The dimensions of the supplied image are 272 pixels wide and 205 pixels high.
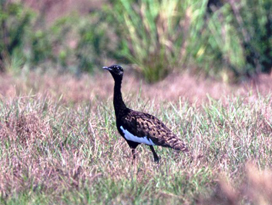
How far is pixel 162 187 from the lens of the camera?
4820 mm

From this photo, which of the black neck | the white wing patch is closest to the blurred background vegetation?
the black neck

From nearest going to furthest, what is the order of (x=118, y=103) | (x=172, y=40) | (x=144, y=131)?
(x=144, y=131) → (x=118, y=103) → (x=172, y=40)

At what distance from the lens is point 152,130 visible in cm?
547

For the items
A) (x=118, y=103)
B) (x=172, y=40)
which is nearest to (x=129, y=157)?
(x=118, y=103)

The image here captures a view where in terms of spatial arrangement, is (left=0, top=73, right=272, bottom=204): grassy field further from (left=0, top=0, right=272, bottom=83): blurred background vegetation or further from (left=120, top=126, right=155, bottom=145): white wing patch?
(left=0, top=0, right=272, bottom=83): blurred background vegetation

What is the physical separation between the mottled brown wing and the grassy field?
0.16m

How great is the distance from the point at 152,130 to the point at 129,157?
387 mm

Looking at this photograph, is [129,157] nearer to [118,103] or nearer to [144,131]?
[144,131]

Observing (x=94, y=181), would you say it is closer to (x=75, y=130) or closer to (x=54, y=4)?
(x=75, y=130)

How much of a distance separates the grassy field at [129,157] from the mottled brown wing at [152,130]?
16 centimetres

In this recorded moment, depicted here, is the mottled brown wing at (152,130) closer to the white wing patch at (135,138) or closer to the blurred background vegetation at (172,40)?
the white wing patch at (135,138)

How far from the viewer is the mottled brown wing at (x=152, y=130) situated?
531 cm

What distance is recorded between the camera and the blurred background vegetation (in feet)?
36.7

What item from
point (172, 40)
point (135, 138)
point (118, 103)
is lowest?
point (135, 138)
